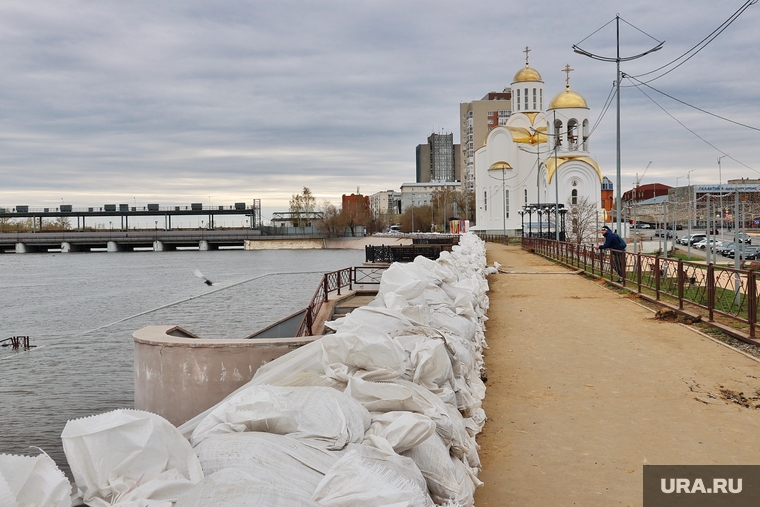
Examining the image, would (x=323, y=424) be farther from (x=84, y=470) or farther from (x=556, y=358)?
(x=556, y=358)

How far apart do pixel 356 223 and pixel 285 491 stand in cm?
10153

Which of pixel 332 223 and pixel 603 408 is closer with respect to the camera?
pixel 603 408

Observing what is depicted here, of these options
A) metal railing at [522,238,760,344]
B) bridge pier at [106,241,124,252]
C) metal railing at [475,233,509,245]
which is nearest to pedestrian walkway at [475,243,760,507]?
metal railing at [522,238,760,344]

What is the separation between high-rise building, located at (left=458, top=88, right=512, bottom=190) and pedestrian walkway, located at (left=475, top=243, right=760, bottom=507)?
92642mm

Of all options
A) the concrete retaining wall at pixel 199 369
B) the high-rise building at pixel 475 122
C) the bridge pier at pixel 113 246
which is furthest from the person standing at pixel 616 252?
the high-rise building at pixel 475 122

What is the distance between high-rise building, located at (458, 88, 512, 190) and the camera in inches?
4055

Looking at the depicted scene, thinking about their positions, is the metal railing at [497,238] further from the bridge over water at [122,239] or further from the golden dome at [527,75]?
the bridge over water at [122,239]

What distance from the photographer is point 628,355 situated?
6.73 meters

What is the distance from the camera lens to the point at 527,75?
182ft

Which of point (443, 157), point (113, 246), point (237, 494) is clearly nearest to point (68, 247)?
point (113, 246)

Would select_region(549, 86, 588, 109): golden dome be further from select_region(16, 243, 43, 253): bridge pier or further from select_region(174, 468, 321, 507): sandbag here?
select_region(16, 243, 43, 253): bridge pier

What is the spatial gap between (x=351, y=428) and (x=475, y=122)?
348 feet

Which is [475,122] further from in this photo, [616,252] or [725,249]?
[616,252]

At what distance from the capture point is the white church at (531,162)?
159ft
